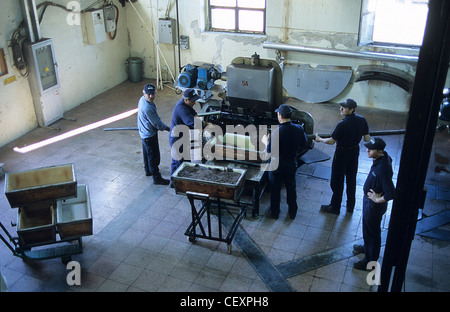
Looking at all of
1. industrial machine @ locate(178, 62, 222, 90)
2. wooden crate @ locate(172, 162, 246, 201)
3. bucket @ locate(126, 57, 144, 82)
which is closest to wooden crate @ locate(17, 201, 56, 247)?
wooden crate @ locate(172, 162, 246, 201)

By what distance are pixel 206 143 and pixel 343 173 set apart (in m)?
2.15

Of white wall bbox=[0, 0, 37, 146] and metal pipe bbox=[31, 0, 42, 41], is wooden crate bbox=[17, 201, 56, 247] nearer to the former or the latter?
white wall bbox=[0, 0, 37, 146]

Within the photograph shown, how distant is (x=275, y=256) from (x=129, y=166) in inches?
140

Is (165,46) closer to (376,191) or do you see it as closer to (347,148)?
(347,148)

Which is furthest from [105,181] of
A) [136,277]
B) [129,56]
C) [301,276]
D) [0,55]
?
[129,56]

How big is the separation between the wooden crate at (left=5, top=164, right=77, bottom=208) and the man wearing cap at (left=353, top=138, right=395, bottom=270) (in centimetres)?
380

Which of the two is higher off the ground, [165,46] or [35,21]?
[35,21]

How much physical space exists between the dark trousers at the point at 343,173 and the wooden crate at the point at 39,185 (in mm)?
3735

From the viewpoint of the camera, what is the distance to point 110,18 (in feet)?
37.0

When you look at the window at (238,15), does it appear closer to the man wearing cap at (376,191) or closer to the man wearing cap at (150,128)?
the man wearing cap at (150,128)

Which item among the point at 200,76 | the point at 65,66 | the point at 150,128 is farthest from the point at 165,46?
the point at 150,128

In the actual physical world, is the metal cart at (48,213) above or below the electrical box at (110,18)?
below

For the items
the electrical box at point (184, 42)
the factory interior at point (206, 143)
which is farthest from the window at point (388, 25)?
the electrical box at point (184, 42)

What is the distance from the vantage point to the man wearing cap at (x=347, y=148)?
627 centimetres
